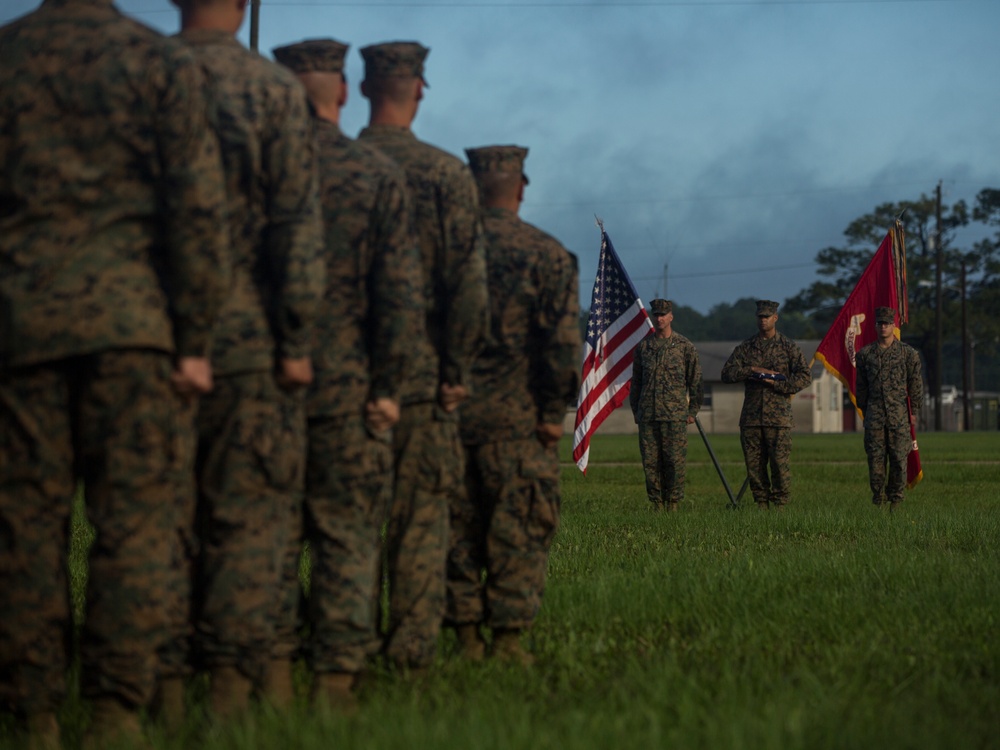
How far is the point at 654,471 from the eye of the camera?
1528 cm

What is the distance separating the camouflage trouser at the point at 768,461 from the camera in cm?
1492

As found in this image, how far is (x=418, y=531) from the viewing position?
18.2 feet

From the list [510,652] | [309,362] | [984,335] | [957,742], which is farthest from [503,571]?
[984,335]

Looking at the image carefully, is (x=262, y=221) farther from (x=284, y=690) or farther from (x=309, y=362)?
(x=284, y=690)

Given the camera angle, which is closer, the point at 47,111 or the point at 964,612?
the point at 47,111

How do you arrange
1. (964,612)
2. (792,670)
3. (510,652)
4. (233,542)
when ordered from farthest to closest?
(964,612) < (510,652) < (792,670) < (233,542)

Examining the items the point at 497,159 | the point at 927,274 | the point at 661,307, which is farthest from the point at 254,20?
the point at 927,274

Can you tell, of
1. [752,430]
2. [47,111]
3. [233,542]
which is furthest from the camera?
[752,430]

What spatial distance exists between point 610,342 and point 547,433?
872cm

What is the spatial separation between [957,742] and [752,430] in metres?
10.9

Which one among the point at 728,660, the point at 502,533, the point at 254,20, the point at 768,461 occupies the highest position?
the point at 254,20

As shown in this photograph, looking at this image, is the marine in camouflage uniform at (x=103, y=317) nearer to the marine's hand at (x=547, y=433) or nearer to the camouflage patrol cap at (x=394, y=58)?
the camouflage patrol cap at (x=394, y=58)

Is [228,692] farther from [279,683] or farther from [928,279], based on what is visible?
[928,279]

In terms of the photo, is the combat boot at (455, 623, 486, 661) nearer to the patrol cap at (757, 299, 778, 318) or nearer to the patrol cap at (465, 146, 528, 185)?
the patrol cap at (465, 146, 528, 185)
